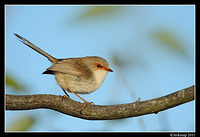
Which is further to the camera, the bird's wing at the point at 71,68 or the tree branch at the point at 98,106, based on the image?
the bird's wing at the point at 71,68

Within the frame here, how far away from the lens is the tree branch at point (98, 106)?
342 centimetres

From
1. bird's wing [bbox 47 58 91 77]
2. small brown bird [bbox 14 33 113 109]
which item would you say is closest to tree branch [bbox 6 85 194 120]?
small brown bird [bbox 14 33 113 109]

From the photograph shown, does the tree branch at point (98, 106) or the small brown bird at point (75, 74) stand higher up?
the small brown bird at point (75, 74)

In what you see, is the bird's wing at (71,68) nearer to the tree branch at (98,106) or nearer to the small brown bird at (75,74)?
the small brown bird at (75,74)

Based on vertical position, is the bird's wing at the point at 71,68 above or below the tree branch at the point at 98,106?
above

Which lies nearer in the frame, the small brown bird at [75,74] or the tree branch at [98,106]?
the tree branch at [98,106]

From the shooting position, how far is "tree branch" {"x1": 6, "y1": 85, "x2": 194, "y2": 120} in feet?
11.2

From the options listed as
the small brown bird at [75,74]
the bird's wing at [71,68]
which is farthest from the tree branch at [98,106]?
the bird's wing at [71,68]

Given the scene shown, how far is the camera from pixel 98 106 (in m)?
4.07

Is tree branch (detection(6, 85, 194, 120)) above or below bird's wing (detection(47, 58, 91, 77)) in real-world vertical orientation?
below

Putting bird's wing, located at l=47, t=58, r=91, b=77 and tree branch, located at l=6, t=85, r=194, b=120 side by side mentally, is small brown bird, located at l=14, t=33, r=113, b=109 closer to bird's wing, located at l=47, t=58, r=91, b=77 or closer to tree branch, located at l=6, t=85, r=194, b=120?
bird's wing, located at l=47, t=58, r=91, b=77

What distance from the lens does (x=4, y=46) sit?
3.72 metres

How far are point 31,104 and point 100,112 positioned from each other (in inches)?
50.2
